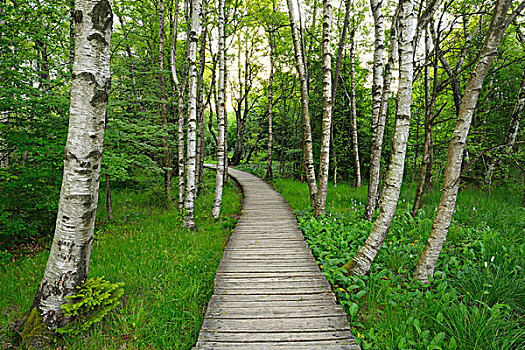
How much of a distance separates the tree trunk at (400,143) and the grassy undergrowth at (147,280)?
9.60 ft

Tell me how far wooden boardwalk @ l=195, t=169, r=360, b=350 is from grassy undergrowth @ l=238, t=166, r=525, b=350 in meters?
0.30

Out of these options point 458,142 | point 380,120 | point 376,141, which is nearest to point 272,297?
point 458,142

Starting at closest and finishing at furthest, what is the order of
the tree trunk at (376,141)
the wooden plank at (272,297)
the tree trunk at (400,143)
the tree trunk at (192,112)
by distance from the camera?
the wooden plank at (272,297)
the tree trunk at (400,143)
the tree trunk at (376,141)
the tree trunk at (192,112)

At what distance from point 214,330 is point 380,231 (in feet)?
10.1

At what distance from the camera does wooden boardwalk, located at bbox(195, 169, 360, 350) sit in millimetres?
2885

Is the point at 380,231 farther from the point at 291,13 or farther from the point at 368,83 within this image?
the point at 368,83

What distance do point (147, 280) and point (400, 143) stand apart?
5101 mm

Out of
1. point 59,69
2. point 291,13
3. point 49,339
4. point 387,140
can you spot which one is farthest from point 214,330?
point 387,140

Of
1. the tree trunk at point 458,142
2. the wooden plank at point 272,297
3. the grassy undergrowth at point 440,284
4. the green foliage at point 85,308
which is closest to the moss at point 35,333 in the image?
the green foliage at point 85,308

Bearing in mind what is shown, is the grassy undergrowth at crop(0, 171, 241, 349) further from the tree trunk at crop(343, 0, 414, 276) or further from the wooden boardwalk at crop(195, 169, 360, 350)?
the tree trunk at crop(343, 0, 414, 276)

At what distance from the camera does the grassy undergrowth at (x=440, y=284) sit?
2783 millimetres

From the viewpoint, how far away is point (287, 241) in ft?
19.5

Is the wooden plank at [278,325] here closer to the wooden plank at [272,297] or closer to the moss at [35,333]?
the wooden plank at [272,297]

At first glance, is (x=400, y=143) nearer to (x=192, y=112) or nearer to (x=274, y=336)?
(x=274, y=336)
